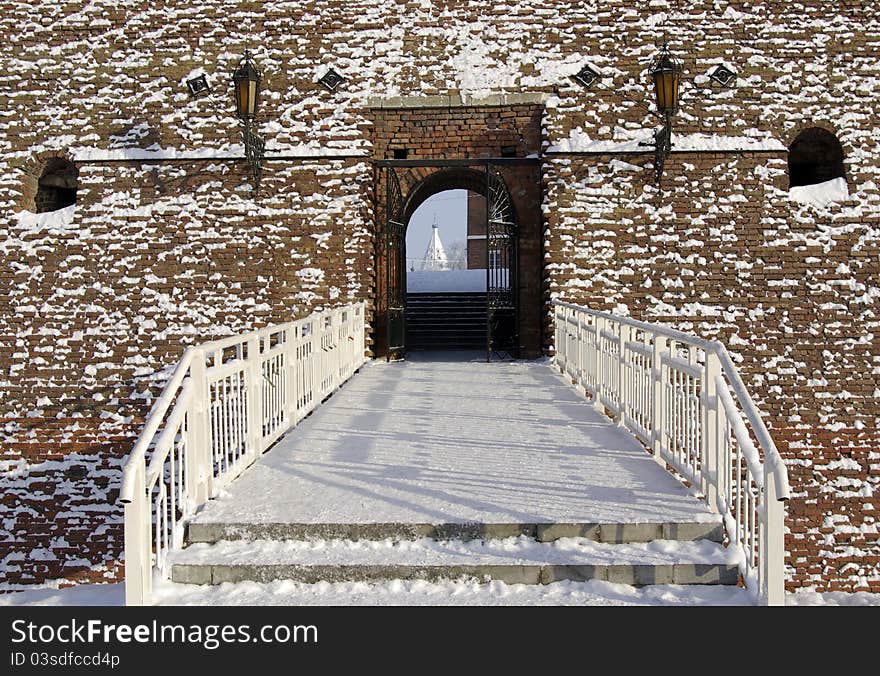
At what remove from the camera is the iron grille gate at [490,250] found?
430 inches

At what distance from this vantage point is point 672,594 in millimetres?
3453

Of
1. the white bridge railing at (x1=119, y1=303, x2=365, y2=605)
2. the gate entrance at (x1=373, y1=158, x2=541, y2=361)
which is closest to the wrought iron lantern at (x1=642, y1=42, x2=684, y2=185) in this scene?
the gate entrance at (x1=373, y1=158, x2=541, y2=361)

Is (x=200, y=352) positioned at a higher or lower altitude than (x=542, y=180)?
lower

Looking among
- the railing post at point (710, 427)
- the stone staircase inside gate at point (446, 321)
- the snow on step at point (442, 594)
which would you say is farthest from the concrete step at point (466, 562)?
the stone staircase inside gate at point (446, 321)

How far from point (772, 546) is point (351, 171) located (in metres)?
8.48

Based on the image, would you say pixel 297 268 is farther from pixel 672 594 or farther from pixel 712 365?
pixel 672 594

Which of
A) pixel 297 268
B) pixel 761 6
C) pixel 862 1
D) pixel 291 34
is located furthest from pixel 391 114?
pixel 862 1

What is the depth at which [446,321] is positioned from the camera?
51.4 ft

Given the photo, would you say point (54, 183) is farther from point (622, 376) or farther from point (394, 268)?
point (622, 376)

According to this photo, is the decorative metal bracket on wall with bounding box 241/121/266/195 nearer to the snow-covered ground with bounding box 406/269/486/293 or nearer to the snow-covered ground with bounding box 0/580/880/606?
the snow-covered ground with bounding box 0/580/880/606

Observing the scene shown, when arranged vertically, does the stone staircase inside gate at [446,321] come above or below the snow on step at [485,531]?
above

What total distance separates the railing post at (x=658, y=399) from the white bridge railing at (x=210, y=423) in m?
2.74

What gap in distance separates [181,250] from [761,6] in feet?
27.8

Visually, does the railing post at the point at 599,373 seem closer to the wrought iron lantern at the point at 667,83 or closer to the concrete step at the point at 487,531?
the concrete step at the point at 487,531
